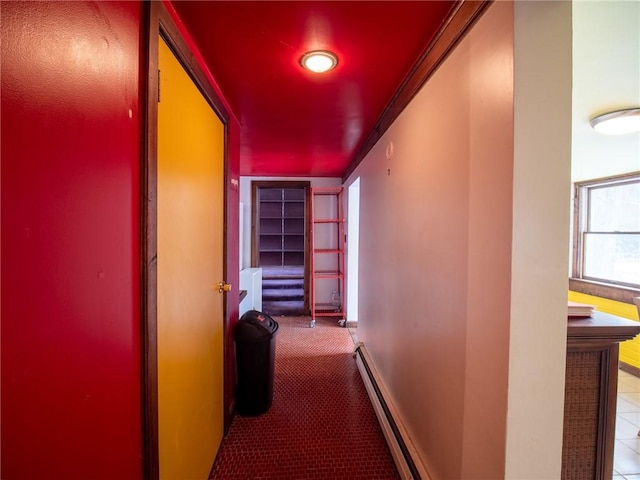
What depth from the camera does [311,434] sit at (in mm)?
1935

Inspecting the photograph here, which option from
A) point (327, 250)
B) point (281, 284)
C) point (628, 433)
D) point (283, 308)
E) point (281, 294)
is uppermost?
point (327, 250)

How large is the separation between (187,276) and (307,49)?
1.22 metres

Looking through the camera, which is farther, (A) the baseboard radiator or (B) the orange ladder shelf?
(B) the orange ladder shelf

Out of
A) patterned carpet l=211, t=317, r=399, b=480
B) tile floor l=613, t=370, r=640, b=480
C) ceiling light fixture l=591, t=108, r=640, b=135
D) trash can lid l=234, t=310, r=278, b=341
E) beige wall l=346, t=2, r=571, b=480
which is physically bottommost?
tile floor l=613, t=370, r=640, b=480

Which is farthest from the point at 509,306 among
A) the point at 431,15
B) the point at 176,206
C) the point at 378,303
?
Answer: the point at 378,303

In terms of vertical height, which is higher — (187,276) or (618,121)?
(618,121)

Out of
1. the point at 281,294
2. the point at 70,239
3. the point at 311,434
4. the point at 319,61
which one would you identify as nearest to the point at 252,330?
the point at 311,434

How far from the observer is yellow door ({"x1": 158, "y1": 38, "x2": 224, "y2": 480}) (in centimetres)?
106

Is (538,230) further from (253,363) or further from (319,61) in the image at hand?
(253,363)

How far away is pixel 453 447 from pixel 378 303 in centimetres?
126

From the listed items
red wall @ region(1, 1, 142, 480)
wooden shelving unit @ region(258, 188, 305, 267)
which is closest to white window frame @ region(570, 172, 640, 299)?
wooden shelving unit @ region(258, 188, 305, 267)

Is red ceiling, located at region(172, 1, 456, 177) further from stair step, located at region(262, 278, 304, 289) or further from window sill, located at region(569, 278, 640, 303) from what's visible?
stair step, located at region(262, 278, 304, 289)

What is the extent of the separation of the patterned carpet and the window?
11.0 feet

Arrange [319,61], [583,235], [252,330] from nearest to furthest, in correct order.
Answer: [319,61]
[252,330]
[583,235]
